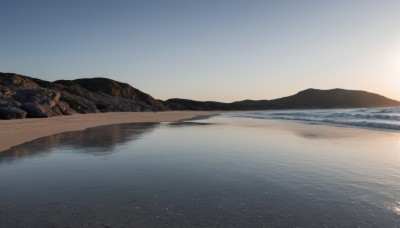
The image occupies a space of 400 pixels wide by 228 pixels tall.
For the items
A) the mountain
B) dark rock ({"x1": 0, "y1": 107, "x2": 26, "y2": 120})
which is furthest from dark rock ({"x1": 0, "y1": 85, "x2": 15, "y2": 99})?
the mountain

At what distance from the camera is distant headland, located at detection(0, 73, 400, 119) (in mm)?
32406

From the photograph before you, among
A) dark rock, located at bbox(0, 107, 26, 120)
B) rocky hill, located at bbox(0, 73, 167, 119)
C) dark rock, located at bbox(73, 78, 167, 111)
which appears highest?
dark rock, located at bbox(73, 78, 167, 111)

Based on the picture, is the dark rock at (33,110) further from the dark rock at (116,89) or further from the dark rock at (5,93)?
the dark rock at (116,89)

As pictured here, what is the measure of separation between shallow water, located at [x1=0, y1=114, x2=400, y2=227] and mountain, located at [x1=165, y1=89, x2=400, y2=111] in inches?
4976

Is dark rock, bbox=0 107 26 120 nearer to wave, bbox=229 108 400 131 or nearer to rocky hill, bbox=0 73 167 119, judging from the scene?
rocky hill, bbox=0 73 167 119

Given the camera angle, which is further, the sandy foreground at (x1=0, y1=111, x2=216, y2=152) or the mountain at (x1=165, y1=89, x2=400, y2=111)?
the mountain at (x1=165, y1=89, x2=400, y2=111)

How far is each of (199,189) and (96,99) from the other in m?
65.8

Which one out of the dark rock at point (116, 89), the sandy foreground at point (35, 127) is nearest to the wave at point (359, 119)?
the sandy foreground at point (35, 127)

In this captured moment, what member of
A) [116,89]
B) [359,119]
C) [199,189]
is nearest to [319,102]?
[116,89]

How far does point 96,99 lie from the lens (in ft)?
219

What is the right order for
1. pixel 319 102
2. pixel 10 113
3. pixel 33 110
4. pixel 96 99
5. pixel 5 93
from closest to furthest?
pixel 10 113 < pixel 33 110 < pixel 5 93 < pixel 96 99 < pixel 319 102

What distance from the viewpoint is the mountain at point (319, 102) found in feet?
472

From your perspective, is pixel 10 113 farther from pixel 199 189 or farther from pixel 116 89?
pixel 116 89

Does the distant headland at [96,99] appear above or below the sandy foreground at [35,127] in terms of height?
above
